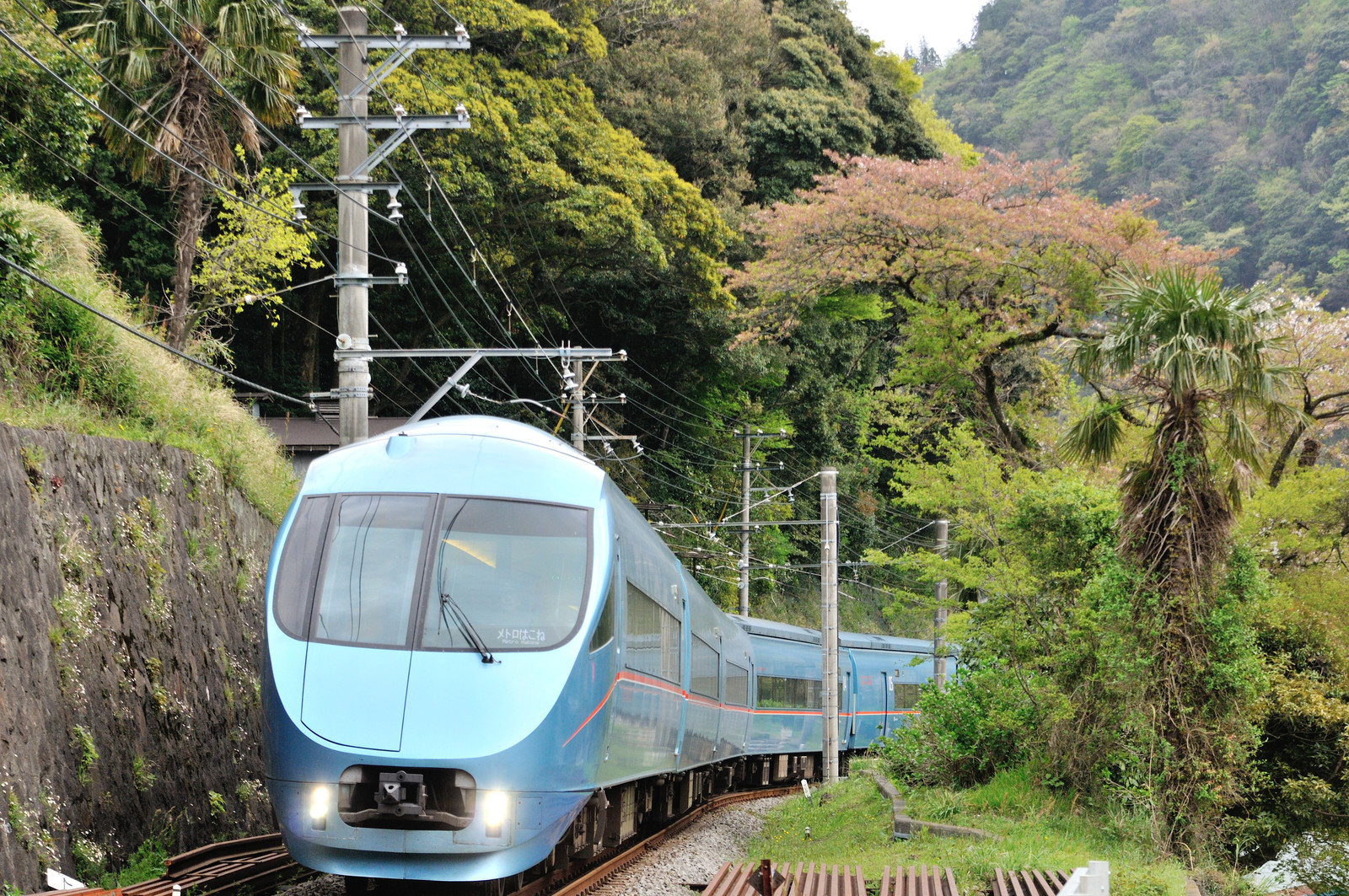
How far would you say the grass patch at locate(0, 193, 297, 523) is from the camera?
11344mm

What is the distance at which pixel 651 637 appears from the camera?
34.3 ft

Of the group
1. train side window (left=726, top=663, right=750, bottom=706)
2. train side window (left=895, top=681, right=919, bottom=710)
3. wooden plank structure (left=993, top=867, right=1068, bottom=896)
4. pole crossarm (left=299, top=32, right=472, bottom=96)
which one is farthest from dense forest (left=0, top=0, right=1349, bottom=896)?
train side window (left=895, top=681, right=919, bottom=710)

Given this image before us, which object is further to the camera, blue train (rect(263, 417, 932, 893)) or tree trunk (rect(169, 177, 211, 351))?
tree trunk (rect(169, 177, 211, 351))

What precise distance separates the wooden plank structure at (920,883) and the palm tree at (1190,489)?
153 inches

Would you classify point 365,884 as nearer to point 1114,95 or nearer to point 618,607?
point 618,607

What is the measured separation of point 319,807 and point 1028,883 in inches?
201

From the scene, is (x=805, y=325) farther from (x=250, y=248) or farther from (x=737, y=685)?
(x=250, y=248)

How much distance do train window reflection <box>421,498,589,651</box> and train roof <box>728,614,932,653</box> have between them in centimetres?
1178

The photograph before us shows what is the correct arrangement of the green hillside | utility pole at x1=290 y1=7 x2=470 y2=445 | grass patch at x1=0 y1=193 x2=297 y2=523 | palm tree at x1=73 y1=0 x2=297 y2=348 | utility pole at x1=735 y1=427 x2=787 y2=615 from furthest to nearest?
the green hillside → utility pole at x1=735 y1=427 x2=787 y2=615 → palm tree at x1=73 y1=0 x2=297 y2=348 → utility pole at x1=290 y1=7 x2=470 y2=445 → grass patch at x1=0 y1=193 x2=297 y2=523

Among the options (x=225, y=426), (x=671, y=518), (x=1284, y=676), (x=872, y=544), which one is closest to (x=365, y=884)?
(x=225, y=426)

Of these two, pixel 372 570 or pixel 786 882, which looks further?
pixel 786 882

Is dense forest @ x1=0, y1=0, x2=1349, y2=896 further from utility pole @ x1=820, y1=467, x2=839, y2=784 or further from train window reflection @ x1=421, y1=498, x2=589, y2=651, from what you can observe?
train window reflection @ x1=421, y1=498, x2=589, y2=651

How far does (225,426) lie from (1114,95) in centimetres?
8033

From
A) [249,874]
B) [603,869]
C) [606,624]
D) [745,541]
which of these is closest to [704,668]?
Result: [603,869]
